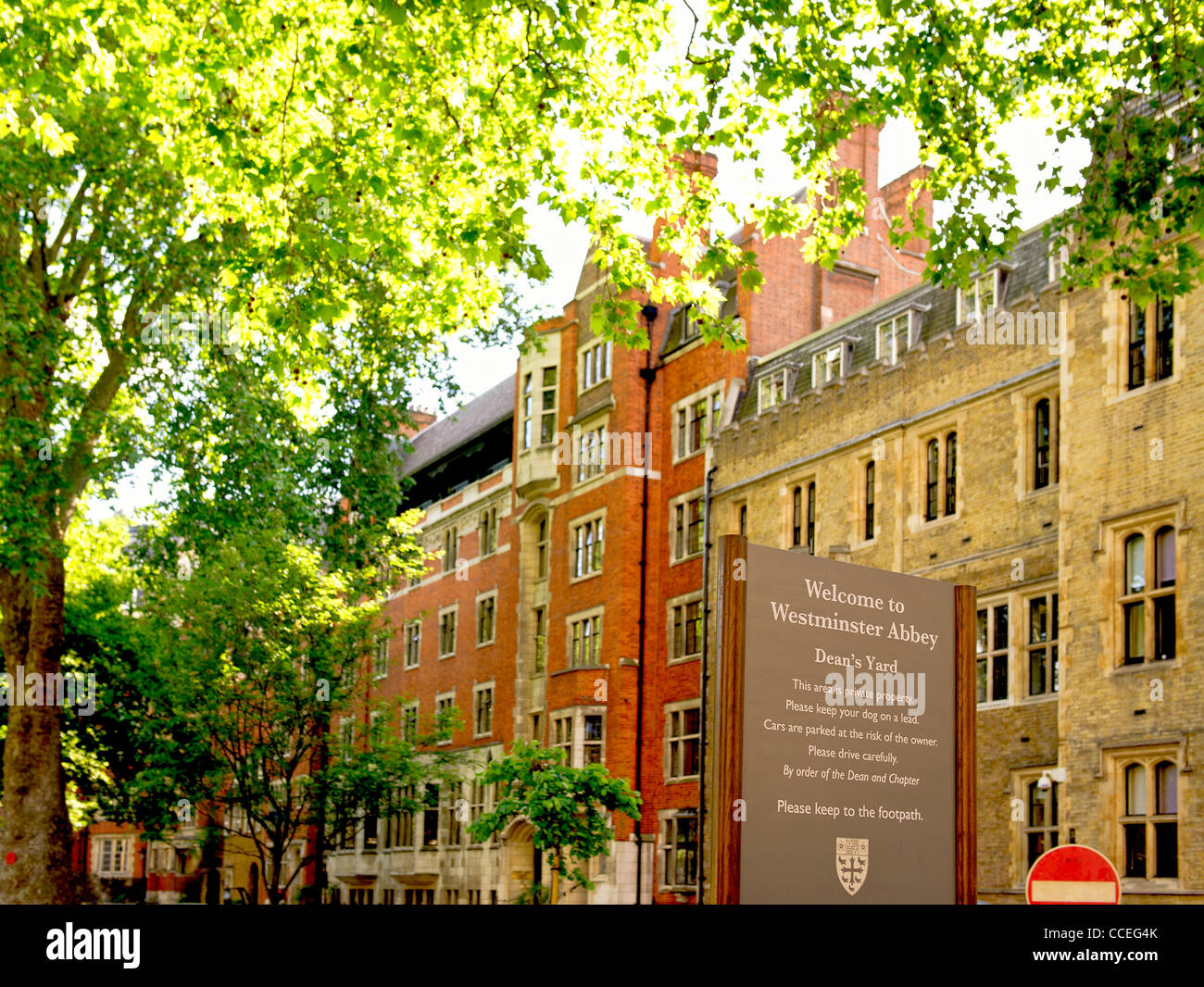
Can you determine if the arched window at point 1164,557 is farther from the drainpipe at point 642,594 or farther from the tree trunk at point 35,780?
the tree trunk at point 35,780

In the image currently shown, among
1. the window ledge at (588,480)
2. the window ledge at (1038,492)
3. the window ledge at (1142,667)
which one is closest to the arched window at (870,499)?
the window ledge at (1038,492)

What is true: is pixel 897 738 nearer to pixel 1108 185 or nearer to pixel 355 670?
pixel 1108 185

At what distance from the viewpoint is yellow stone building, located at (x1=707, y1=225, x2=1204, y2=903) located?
20.4 metres

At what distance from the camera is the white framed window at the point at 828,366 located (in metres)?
30.4

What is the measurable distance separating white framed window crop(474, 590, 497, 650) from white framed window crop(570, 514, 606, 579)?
5586mm

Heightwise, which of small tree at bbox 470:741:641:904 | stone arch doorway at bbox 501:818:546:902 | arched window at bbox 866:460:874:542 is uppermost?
arched window at bbox 866:460:874:542

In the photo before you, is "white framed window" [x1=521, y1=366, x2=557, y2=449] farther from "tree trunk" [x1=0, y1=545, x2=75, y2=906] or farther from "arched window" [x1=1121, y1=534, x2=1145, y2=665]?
"arched window" [x1=1121, y1=534, x2=1145, y2=665]

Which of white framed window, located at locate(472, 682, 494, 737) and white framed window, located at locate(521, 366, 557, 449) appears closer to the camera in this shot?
white framed window, located at locate(521, 366, 557, 449)

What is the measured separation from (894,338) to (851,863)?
21500mm

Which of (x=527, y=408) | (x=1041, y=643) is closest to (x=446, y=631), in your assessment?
(x=527, y=408)

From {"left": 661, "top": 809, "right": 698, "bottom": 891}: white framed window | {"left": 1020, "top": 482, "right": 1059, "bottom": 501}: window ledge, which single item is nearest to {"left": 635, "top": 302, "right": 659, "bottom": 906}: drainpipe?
{"left": 661, "top": 809, "right": 698, "bottom": 891}: white framed window

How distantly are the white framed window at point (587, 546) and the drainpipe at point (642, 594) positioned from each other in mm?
1625

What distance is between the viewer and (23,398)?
21.8m
